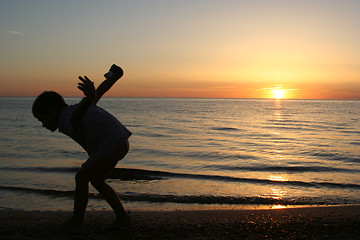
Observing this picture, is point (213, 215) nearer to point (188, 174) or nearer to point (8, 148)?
point (188, 174)

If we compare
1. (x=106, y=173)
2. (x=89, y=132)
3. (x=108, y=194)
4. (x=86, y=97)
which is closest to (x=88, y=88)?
(x=86, y=97)

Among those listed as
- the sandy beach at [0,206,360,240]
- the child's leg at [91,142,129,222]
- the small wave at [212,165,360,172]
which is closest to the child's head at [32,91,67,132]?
the child's leg at [91,142,129,222]

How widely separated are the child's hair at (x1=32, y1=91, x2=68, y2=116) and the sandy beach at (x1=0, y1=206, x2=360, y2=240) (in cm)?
155

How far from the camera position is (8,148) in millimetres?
15719

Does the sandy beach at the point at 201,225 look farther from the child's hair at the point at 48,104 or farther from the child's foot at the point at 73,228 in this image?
the child's hair at the point at 48,104

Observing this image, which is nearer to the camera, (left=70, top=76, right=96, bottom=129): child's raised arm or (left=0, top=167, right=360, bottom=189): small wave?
(left=70, top=76, right=96, bottom=129): child's raised arm

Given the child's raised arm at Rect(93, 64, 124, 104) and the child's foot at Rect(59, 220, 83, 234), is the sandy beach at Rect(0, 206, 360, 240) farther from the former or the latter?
the child's raised arm at Rect(93, 64, 124, 104)

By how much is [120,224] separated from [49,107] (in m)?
1.78

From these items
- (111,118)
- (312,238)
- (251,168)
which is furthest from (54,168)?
(312,238)

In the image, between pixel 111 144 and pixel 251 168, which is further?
pixel 251 168

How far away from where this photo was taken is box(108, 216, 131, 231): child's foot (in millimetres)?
4236

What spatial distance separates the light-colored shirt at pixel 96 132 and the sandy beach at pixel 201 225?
1.14 metres

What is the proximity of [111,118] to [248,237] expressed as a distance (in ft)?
7.69

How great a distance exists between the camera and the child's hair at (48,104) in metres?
3.77
